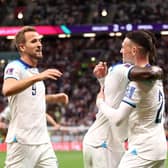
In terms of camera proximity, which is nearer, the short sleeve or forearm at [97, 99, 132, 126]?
forearm at [97, 99, 132, 126]

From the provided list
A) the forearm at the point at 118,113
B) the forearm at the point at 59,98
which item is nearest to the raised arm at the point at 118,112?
the forearm at the point at 118,113

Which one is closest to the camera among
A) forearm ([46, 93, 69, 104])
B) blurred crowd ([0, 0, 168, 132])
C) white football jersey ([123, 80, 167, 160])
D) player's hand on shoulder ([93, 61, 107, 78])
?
white football jersey ([123, 80, 167, 160])

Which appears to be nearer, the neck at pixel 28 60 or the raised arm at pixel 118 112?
the raised arm at pixel 118 112

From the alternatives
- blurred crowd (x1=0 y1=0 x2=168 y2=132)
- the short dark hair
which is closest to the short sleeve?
the short dark hair

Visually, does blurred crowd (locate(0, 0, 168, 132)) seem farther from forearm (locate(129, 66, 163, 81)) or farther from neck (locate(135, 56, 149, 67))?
forearm (locate(129, 66, 163, 81))

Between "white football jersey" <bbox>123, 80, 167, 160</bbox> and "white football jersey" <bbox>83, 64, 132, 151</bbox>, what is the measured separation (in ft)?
1.64

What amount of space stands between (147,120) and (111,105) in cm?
63

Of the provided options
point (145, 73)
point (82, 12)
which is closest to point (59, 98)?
point (145, 73)

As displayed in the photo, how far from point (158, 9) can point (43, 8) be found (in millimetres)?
6055

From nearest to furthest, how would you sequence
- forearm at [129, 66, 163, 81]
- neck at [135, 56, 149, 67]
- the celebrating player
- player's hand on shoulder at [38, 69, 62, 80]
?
forearm at [129, 66, 163, 81], neck at [135, 56, 149, 67], player's hand on shoulder at [38, 69, 62, 80], the celebrating player

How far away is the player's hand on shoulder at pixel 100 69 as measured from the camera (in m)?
5.16

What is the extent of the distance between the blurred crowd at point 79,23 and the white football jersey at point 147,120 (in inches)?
941

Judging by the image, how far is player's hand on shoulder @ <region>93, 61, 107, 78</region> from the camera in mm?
5160

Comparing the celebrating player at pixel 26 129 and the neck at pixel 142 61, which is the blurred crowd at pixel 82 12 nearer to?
the celebrating player at pixel 26 129
